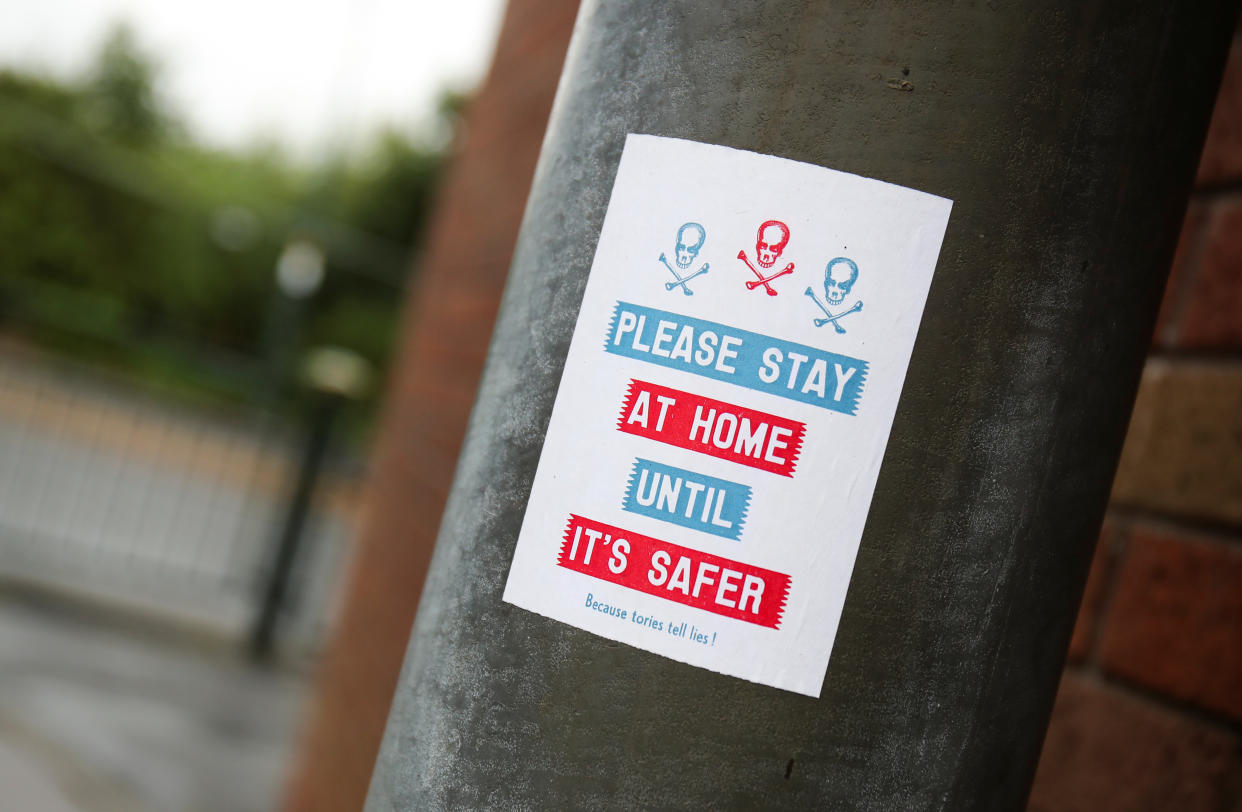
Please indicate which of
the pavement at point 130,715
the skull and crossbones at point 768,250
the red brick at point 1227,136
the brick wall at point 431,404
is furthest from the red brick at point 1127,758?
the pavement at point 130,715

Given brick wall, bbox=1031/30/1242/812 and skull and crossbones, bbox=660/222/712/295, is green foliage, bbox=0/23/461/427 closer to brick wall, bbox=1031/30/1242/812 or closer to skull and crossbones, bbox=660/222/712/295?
brick wall, bbox=1031/30/1242/812

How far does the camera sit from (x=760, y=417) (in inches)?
36.8

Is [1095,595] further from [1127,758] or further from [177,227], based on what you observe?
[177,227]

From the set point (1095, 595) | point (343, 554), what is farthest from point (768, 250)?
point (343, 554)

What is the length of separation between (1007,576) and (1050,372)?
6.8 inches

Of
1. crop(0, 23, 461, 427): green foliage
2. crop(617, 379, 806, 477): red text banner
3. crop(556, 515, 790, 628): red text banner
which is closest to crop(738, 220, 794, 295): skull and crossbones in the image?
crop(617, 379, 806, 477): red text banner

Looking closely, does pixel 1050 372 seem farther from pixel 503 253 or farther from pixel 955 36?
pixel 503 253

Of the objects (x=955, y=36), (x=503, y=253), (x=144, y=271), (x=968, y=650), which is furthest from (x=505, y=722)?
(x=144, y=271)

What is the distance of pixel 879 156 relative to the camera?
3.11 feet

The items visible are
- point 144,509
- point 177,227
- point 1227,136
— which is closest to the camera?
point 1227,136

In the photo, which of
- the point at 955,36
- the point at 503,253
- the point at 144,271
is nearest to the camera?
the point at 955,36

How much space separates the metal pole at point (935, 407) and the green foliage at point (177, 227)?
22.7m

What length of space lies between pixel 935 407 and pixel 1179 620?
2.90ft

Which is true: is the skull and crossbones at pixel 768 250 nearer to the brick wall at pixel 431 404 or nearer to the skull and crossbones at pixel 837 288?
the skull and crossbones at pixel 837 288
